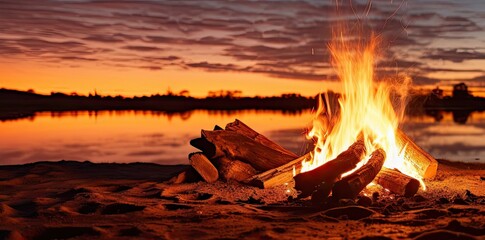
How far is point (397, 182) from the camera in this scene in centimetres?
883

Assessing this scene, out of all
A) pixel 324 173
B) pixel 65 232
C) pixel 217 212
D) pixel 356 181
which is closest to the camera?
pixel 65 232

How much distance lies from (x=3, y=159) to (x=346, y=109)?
453 inches

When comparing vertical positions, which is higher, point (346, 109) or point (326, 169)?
point (346, 109)

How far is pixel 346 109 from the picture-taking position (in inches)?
411

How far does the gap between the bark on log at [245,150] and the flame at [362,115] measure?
26.3 inches

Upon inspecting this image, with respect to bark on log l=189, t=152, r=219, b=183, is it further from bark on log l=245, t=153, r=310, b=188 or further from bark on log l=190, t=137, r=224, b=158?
bark on log l=245, t=153, r=310, b=188

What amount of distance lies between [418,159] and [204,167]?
372 centimetres

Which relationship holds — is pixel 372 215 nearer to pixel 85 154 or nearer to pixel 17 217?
pixel 17 217

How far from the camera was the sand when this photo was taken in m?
6.33

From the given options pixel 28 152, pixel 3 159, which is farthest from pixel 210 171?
pixel 28 152

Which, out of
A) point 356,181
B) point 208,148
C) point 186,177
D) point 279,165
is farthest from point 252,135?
point 356,181

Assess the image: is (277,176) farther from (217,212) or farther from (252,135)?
(217,212)

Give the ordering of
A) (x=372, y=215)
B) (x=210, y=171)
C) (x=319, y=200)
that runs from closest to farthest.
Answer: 1. (x=372, y=215)
2. (x=319, y=200)
3. (x=210, y=171)

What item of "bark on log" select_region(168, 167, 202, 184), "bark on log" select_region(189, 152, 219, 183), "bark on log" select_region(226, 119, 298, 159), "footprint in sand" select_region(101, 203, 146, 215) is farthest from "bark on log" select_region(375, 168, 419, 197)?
"footprint in sand" select_region(101, 203, 146, 215)
